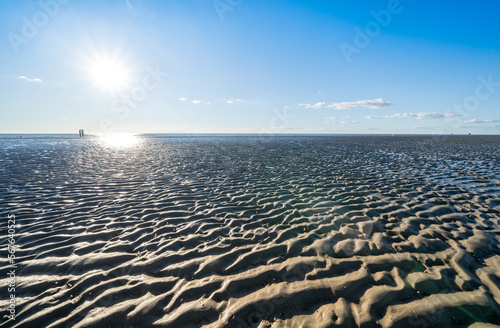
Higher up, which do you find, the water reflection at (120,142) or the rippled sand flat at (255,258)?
→ the water reflection at (120,142)

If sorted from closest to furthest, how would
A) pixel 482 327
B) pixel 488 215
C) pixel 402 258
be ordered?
1. pixel 482 327
2. pixel 402 258
3. pixel 488 215

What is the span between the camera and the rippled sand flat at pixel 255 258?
13.3 ft

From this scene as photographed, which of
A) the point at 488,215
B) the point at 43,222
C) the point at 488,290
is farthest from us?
the point at 488,215

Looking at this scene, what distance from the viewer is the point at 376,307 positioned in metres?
4.14

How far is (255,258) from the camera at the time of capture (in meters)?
5.78

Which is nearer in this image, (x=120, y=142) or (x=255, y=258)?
(x=255, y=258)

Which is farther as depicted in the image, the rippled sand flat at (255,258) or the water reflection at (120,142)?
Answer: the water reflection at (120,142)

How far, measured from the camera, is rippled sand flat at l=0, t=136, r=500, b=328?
13.3ft

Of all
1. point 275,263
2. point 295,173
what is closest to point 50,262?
point 275,263

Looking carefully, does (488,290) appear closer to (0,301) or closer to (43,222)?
(0,301)

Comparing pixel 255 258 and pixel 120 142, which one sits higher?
pixel 120 142

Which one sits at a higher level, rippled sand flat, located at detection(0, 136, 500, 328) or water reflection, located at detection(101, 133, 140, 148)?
water reflection, located at detection(101, 133, 140, 148)

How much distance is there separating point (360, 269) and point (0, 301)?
7.49 m

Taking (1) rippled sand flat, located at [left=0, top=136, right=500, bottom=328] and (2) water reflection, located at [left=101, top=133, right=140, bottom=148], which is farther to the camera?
(2) water reflection, located at [left=101, top=133, right=140, bottom=148]
